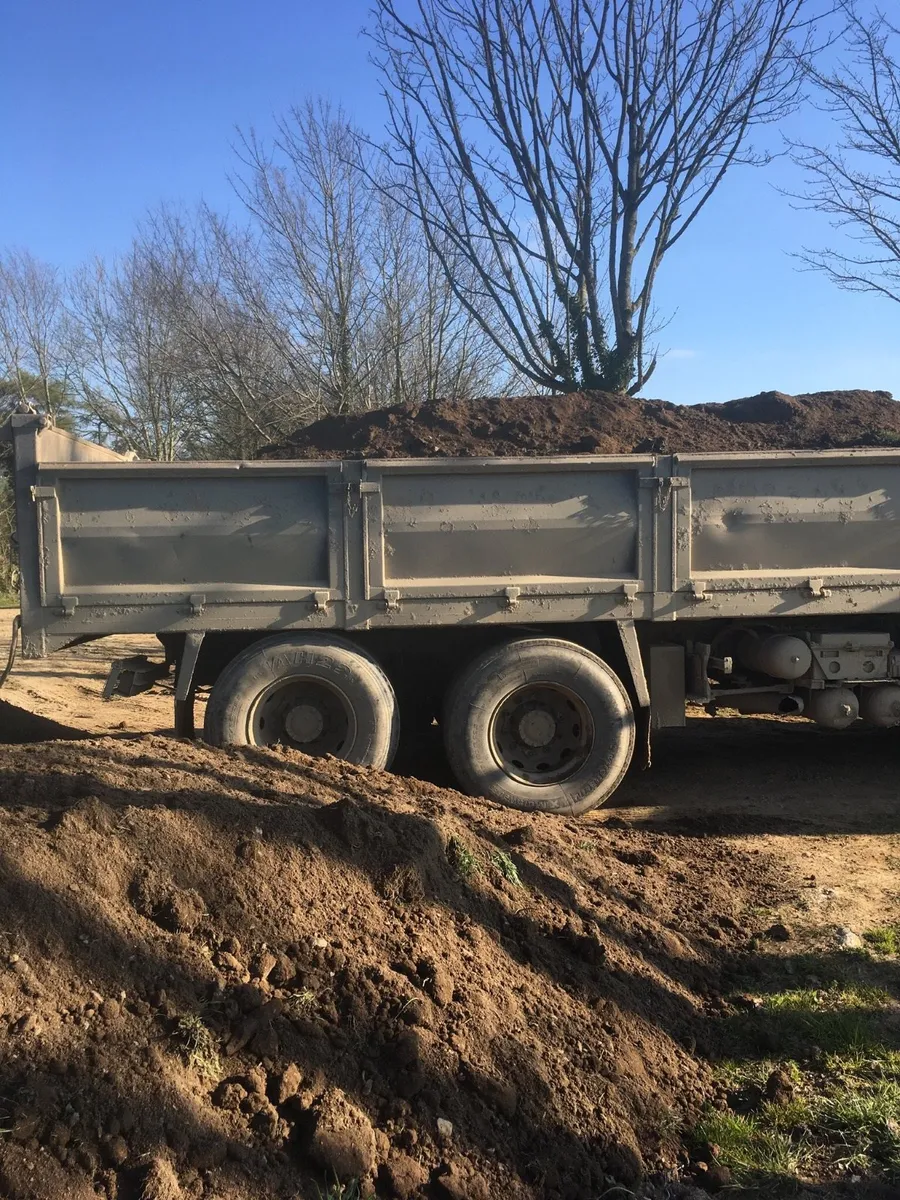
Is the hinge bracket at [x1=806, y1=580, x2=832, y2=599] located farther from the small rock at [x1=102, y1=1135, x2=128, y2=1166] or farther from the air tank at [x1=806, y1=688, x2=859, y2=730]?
the small rock at [x1=102, y1=1135, x2=128, y2=1166]

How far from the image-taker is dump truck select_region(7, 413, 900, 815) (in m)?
5.28

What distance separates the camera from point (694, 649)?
5840 mm

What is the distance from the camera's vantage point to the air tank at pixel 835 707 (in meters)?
5.75

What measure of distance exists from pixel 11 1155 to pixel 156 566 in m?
3.56

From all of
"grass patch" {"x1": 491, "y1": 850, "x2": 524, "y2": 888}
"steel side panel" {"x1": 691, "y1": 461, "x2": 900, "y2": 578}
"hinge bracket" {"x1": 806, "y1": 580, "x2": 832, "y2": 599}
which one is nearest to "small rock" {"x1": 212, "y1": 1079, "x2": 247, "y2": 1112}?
"grass patch" {"x1": 491, "y1": 850, "x2": 524, "y2": 888}

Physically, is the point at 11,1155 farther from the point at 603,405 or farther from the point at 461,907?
the point at 603,405

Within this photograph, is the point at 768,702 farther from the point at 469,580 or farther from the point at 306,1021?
the point at 306,1021

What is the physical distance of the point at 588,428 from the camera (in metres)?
7.42

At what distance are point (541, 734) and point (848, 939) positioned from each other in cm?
216

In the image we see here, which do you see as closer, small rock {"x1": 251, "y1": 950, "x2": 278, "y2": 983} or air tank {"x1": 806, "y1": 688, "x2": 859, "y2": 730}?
small rock {"x1": 251, "y1": 950, "x2": 278, "y2": 983}

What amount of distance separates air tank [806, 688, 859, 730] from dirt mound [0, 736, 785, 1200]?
2049 millimetres

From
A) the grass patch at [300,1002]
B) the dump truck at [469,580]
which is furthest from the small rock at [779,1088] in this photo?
the dump truck at [469,580]

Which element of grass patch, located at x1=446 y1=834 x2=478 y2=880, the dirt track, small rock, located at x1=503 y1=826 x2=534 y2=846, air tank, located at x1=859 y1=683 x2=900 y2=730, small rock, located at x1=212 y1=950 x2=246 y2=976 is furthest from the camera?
air tank, located at x1=859 y1=683 x2=900 y2=730

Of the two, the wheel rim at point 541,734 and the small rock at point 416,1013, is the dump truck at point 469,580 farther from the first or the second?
the small rock at point 416,1013
